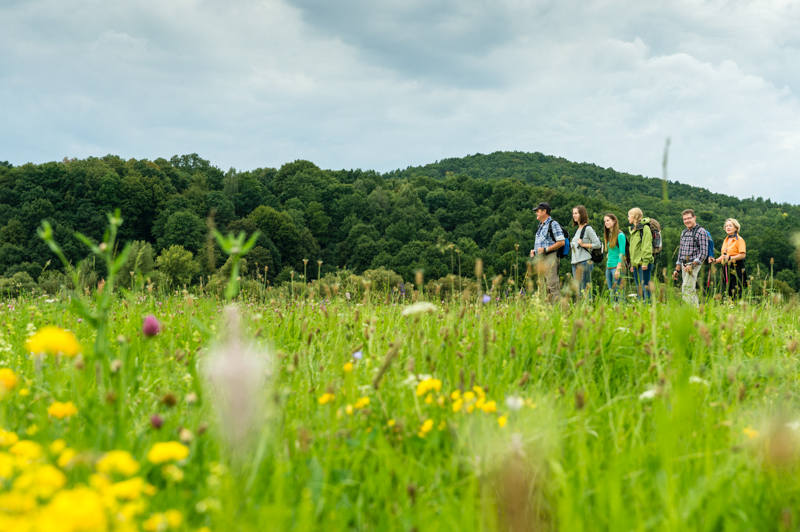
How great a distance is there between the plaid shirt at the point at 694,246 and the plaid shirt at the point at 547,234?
94.8 inches

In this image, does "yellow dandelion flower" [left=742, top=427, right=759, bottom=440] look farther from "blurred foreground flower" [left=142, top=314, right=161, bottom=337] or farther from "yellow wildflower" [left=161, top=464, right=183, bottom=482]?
"blurred foreground flower" [left=142, top=314, right=161, bottom=337]

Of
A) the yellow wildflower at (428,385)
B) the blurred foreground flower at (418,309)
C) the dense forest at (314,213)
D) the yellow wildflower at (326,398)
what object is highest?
the dense forest at (314,213)

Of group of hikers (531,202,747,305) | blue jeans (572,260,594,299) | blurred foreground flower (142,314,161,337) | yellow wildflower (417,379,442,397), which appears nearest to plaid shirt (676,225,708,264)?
group of hikers (531,202,747,305)

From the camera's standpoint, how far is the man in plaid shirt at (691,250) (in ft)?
29.4

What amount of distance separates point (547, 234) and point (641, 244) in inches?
72.5

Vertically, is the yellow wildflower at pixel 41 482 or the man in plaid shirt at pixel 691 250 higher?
the man in plaid shirt at pixel 691 250

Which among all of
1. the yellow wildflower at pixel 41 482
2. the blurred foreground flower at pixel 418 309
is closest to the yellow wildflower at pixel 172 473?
the yellow wildflower at pixel 41 482

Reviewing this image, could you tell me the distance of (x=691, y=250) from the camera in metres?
9.18

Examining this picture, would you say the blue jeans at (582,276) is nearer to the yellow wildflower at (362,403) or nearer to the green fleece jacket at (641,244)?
the yellow wildflower at (362,403)

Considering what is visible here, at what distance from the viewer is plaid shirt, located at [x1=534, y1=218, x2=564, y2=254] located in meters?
8.59

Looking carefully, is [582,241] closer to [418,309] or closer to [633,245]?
[633,245]

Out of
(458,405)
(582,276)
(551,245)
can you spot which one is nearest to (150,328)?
(458,405)

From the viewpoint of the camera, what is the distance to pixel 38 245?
4709cm

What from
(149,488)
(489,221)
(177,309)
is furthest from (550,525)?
(489,221)
